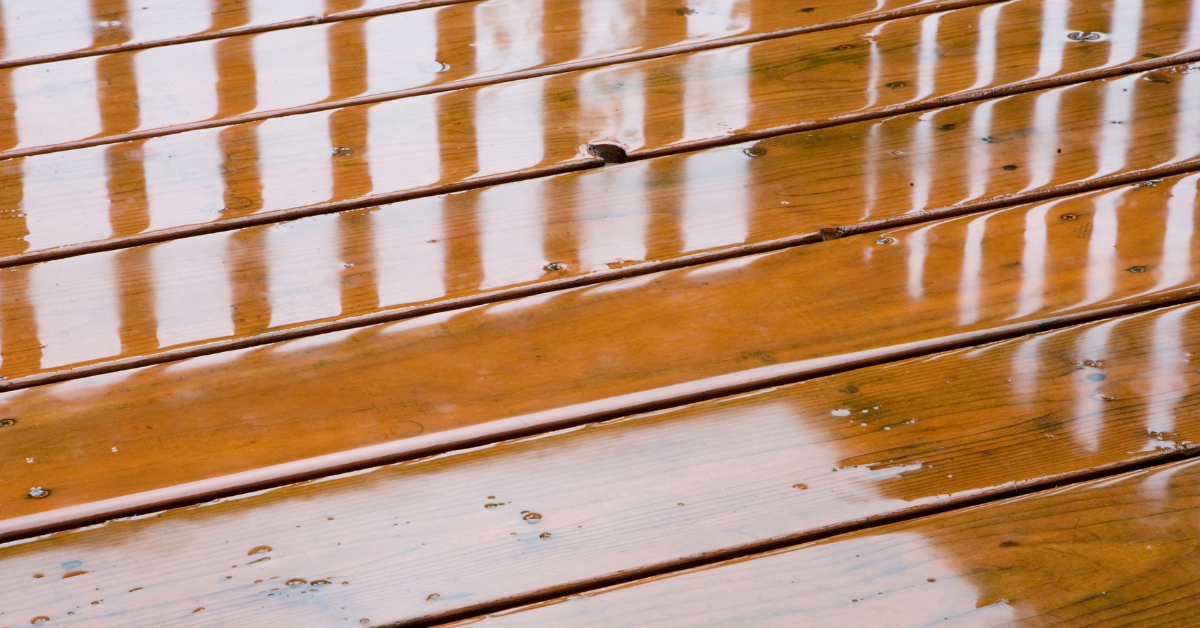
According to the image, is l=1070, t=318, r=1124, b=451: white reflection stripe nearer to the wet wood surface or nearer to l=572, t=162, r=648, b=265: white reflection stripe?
the wet wood surface

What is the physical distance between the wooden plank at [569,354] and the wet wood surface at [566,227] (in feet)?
0.10

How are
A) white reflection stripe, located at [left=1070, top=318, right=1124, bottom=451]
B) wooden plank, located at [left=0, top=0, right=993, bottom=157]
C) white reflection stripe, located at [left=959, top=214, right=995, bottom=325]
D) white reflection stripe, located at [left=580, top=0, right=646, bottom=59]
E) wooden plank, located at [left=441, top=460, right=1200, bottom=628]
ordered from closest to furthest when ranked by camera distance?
wooden plank, located at [left=441, top=460, right=1200, bottom=628], white reflection stripe, located at [left=1070, top=318, right=1124, bottom=451], white reflection stripe, located at [left=959, top=214, right=995, bottom=325], wooden plank, located at [left=0, top=0, right=993, bottom=157], white reflection stripe, located at [left=580, top=0, right=646, bottom=59]

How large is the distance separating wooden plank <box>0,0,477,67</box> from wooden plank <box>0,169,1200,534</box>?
59cm

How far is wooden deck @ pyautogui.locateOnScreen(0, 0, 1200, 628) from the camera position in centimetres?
80

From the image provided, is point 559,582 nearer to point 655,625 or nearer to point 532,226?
point 655,625

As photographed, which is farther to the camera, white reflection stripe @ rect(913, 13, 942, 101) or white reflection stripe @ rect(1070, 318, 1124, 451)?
white reflection stripe @ rect(913, 13, 942, 101)

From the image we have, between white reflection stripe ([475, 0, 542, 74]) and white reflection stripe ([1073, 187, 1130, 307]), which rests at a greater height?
white reflection stripe ([475, 0, 542, 74])

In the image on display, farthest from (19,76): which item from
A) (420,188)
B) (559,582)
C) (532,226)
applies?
(559,582)

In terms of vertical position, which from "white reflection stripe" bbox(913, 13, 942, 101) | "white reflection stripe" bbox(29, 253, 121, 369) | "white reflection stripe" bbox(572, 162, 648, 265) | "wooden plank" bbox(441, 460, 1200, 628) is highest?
"white reflection stripe" bbox(913, 13, 942, 101)

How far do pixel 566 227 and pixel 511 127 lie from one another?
8.1 inches

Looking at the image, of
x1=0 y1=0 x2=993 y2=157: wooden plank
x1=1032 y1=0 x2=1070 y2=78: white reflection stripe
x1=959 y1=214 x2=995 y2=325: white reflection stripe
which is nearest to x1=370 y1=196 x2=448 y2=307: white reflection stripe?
x1=0 y1=0 x2=993 y2=157: wooden plank

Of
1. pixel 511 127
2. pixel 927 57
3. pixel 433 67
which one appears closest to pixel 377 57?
pixel 433 67

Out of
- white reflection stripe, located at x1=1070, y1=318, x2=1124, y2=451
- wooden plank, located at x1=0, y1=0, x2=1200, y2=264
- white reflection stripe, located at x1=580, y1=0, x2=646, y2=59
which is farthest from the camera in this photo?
white reflection stripe, located at x1=580, y1=0, x2=646, y2=59

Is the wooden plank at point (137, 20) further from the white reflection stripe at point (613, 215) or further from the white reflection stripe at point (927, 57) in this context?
the white reflection stripe at point (927, 57)
